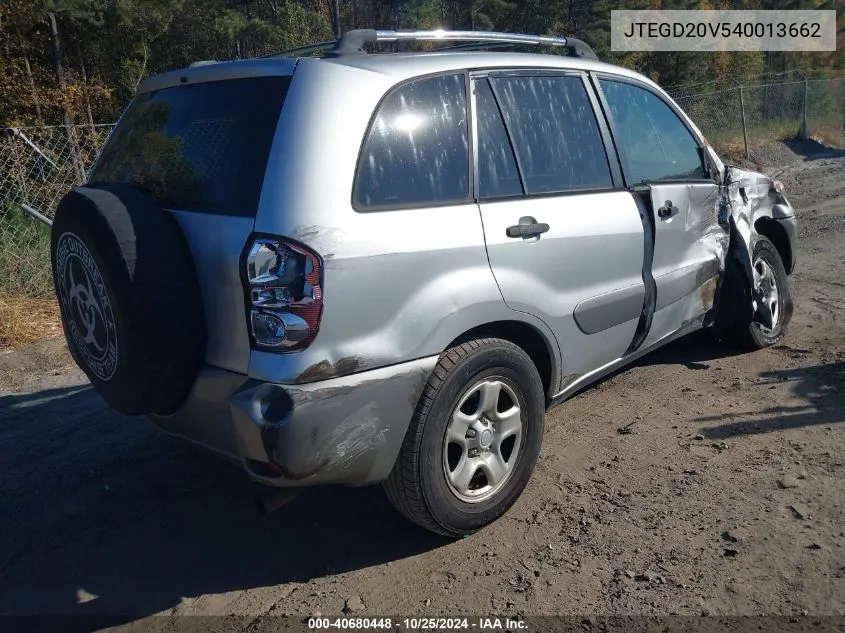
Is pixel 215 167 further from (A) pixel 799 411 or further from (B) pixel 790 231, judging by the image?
(B) pixel 790 231

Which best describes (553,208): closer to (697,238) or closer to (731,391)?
(697,238)

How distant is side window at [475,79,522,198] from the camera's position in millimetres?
3168

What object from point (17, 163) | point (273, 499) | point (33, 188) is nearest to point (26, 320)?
point (17, 163)

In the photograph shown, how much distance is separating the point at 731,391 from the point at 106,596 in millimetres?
3572

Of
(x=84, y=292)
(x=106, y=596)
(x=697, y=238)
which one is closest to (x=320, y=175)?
(x=84, y=292)

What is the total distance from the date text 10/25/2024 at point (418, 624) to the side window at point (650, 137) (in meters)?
2.39

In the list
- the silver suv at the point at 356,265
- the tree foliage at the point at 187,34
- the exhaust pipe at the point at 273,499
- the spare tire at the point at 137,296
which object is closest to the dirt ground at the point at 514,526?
the silver suv at the point at 356,265

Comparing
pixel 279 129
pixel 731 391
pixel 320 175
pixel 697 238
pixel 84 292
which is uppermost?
pixel 279 129

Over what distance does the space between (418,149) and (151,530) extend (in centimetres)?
207

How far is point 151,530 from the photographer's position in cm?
338

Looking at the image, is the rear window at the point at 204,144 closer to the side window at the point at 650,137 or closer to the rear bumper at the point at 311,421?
the rear bumper at the point at 311,421

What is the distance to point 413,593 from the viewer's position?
112 inches

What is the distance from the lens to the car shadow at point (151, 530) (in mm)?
2986

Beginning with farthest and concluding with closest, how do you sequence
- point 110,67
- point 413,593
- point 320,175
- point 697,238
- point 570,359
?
point 110,67
point 697,238
point 570,359
point 413,593
point 320,175
